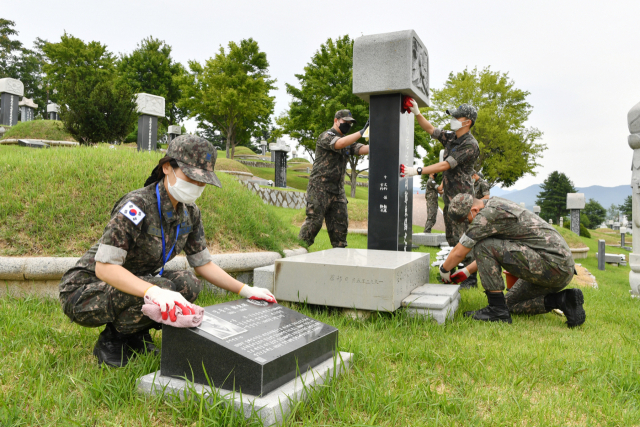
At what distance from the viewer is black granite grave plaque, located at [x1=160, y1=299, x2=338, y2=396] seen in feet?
6.30

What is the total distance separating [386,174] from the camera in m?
5.61

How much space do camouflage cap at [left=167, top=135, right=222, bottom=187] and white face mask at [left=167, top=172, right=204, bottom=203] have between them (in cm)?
9

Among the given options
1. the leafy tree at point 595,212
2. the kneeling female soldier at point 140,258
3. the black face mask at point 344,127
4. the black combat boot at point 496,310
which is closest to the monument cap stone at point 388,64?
the black face mask at point 344,127

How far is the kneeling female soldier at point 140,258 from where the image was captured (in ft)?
7.16

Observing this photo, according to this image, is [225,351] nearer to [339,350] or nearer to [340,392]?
[340,392]

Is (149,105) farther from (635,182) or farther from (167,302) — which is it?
(167,302)

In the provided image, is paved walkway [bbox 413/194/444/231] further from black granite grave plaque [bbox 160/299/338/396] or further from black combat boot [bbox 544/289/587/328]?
black granite grave plaque [bbox 160/299/338/396]

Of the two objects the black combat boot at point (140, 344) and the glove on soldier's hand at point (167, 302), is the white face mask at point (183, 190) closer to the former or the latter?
the glove on soldier's hand at point (167, 302)

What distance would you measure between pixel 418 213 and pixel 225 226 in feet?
57.4

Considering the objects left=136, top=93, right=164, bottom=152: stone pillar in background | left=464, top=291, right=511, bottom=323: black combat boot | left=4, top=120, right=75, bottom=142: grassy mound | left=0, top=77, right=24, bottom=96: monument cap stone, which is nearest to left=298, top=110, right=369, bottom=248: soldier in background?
left=464, top=291, right=511, bottom=323: black combat boot

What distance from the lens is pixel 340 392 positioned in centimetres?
218

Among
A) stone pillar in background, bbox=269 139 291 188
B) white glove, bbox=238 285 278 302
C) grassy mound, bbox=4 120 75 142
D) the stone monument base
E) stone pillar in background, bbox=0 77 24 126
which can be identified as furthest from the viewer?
stone pillar in background, bbox=269 139 291 188

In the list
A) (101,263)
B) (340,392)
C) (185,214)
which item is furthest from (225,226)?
(340,392)

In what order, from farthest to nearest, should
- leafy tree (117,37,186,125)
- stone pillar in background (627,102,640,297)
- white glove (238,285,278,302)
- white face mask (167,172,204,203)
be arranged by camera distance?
leafy tree (117,37,186,125) → stone pillar in background (627,102,640,297) → white glove (238,285,278,302) → white face mask (167,172,204,203)
